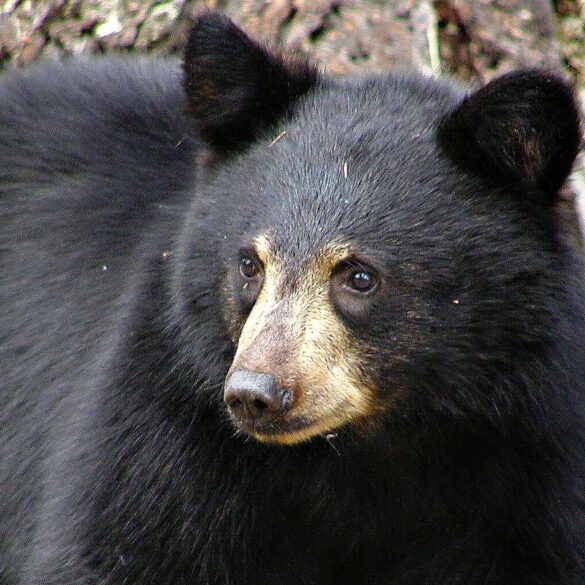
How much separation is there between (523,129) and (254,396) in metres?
1.37

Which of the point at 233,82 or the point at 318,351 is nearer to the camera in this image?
the point at 318,351

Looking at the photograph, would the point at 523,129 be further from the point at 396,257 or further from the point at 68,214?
the point at 68,214

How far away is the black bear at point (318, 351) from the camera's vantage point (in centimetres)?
509

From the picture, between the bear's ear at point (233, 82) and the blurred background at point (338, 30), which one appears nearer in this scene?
the bear's ear at point (233, 82)

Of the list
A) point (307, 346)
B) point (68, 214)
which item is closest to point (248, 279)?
point (307, 346)

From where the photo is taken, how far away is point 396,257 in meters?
5.10

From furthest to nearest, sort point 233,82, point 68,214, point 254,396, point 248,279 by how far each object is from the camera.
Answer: point 68,214 → point 233,82 → point 248,279 → point 254,396

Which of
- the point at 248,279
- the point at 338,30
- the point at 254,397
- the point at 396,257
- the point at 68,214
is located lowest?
the point at 68,214

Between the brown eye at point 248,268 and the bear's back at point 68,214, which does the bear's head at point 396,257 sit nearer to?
the brown eye at point 248,268

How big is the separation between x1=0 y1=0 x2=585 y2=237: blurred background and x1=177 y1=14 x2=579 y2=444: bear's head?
235 cm

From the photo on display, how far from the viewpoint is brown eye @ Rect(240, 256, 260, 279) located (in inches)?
205

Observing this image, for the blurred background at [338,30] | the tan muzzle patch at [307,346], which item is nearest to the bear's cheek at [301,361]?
the tan muzzle patch at [307,346]

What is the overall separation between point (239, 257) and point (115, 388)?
921 mm

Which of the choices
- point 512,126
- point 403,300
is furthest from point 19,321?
point 512,126
